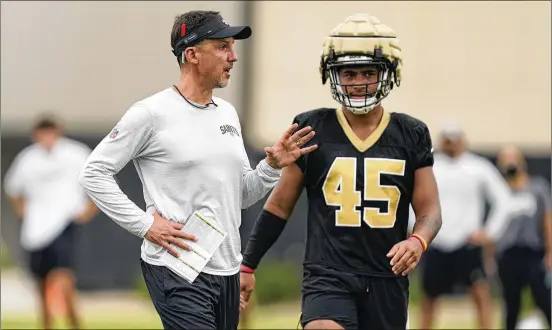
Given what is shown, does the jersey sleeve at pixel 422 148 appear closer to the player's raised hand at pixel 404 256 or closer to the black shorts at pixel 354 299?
the player's raised hand at pixel 404 256

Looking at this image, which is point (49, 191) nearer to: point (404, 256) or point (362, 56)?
point (362, 56)

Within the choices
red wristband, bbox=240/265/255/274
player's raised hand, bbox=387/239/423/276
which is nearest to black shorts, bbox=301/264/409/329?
player's raised hand, bbox=387/239/423/276

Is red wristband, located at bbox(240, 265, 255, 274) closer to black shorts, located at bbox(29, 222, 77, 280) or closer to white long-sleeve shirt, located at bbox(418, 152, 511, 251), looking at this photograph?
white long-sleeve shirt, located at bbox(418, 152, 511, 251)

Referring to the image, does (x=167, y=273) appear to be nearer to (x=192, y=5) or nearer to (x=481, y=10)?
(x=192, y=5)

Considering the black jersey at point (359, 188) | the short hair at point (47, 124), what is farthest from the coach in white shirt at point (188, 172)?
the short hair at point (47, 124)

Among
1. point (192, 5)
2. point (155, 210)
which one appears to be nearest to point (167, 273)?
point (155, 210)

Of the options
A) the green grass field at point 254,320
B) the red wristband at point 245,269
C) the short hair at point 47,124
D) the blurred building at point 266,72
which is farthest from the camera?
the blurred building at point 266,72

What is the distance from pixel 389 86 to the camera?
6.76 metres

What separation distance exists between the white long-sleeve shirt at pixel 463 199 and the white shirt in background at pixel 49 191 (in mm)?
3768

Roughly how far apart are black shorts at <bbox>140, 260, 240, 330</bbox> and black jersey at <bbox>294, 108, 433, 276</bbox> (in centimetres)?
65

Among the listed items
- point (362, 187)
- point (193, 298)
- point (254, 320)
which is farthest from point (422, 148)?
point (254, 320)

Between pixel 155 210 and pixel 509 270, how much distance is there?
21.7 feet

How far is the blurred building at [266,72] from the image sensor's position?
19.5m

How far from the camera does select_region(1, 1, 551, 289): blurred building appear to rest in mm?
19531
